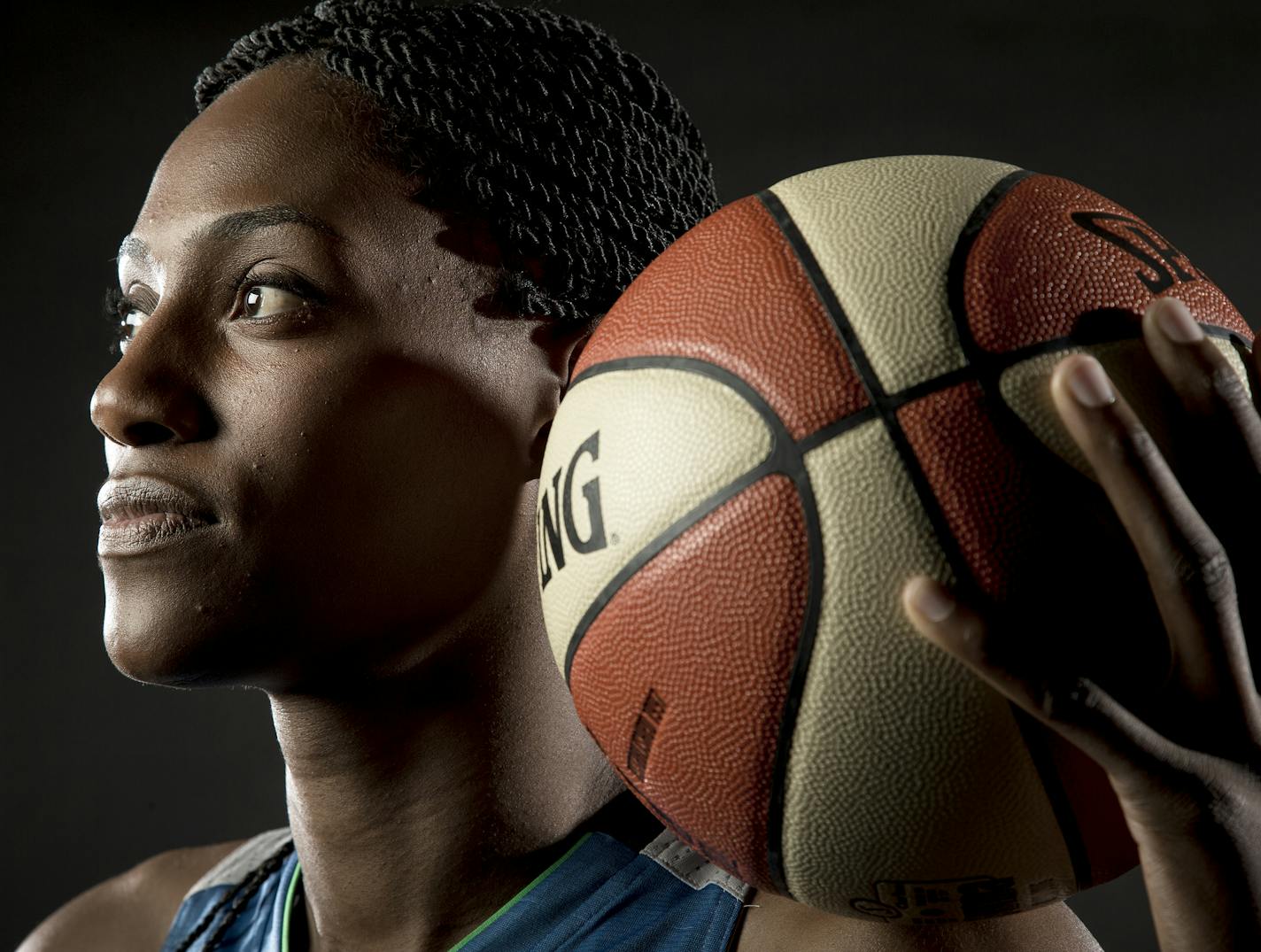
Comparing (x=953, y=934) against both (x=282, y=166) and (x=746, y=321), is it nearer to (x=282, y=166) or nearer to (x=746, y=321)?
(x=746, y=321)

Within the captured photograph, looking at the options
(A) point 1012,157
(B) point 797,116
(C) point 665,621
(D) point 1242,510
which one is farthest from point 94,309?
(D) point 1242,510

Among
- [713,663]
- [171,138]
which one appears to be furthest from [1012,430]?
[171,138]

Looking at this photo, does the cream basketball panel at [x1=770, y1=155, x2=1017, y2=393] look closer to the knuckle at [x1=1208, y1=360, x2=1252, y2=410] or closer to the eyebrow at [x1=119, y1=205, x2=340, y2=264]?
the knuckle at [x1=1208, y1=360, x2=1252, y2=410]

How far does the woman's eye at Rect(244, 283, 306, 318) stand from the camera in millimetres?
1236

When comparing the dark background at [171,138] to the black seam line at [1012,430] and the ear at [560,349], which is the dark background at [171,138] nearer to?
the ear at [560,349]

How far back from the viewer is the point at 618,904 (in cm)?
133

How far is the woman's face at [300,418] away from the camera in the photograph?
1.19 m

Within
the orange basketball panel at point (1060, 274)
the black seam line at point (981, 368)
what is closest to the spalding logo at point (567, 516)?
the black seam line at point (981, 368)

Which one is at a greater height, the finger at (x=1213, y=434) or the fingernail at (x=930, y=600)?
the finger at (x=1213, y=434)

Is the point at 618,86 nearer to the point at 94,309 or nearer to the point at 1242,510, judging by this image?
the point at 1242,510

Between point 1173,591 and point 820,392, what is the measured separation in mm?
247

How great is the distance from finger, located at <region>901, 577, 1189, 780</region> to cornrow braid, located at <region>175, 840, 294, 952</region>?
1.22 m

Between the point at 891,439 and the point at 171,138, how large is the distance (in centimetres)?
269

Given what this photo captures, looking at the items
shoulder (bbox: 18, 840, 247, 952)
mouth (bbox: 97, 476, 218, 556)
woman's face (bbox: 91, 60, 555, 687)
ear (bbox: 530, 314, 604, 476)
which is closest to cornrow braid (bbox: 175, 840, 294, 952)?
shoulder (bbox: 18, 840, 247, 952)
